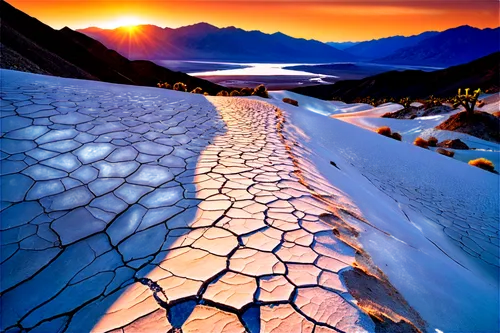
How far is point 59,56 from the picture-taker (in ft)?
92.2

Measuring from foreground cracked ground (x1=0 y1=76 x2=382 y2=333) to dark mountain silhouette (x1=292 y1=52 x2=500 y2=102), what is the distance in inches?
2634

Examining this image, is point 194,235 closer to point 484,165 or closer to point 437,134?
point 484,165

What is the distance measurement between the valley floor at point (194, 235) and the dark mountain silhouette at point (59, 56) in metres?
14.0

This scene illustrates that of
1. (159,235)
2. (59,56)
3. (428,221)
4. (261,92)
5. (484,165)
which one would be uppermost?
(59,56)

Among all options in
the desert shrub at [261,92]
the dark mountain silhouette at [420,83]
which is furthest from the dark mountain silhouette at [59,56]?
the dark mountain silhouette at [420,83]

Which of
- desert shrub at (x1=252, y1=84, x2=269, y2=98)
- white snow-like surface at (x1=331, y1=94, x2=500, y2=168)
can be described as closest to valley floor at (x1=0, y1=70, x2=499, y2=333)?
white snow-like surface at (x1=331, y1=94, x2=500, y2=168)

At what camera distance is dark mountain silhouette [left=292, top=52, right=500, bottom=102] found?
200 ft

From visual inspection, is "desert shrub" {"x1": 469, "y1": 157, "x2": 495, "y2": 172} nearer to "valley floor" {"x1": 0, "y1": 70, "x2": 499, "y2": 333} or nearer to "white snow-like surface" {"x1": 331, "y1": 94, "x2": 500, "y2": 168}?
"white snow-like surface" {"x1": 331, "y1": 94, "x2": 500, "y2": 168}

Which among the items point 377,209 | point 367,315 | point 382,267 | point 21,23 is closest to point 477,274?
point 377,209

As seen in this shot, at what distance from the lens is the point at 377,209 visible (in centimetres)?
406

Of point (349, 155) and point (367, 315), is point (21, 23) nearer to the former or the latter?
point (349, 155)

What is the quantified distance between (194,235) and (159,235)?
248 mm

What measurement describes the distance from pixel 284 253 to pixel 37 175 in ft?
7.72

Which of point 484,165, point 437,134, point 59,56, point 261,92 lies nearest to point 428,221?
point 484,165
